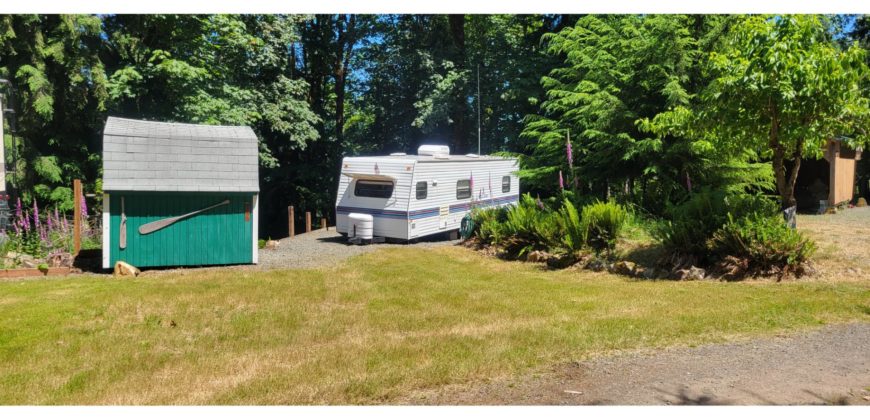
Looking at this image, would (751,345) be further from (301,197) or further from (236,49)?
(301,197)

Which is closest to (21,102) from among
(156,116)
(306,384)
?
(156,116)

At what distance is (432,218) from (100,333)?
34.1 feet

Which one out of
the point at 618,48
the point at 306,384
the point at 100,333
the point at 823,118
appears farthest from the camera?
the point at 618,48

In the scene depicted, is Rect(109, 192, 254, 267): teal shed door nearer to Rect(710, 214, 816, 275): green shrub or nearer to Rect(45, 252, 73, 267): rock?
Rect(45, 252, 73, 267): rock

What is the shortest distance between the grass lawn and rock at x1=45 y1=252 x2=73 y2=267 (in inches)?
57.3

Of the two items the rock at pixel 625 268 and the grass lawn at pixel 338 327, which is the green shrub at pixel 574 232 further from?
the rock at pixel 625 268

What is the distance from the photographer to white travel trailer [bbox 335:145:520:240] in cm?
1655

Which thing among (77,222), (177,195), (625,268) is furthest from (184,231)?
(625,268)

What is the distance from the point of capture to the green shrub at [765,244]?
32.9 ft

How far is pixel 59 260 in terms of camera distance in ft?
42.5

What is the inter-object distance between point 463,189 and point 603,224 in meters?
6.35

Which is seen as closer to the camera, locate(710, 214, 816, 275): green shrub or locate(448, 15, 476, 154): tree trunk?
locate(710, 214, 816, 275): green shrub

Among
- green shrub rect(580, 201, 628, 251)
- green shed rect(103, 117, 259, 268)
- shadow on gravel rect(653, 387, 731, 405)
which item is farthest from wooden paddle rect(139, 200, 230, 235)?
shadow on gravel rect(653, 387, 731, 405)

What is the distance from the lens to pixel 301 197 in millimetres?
28781
